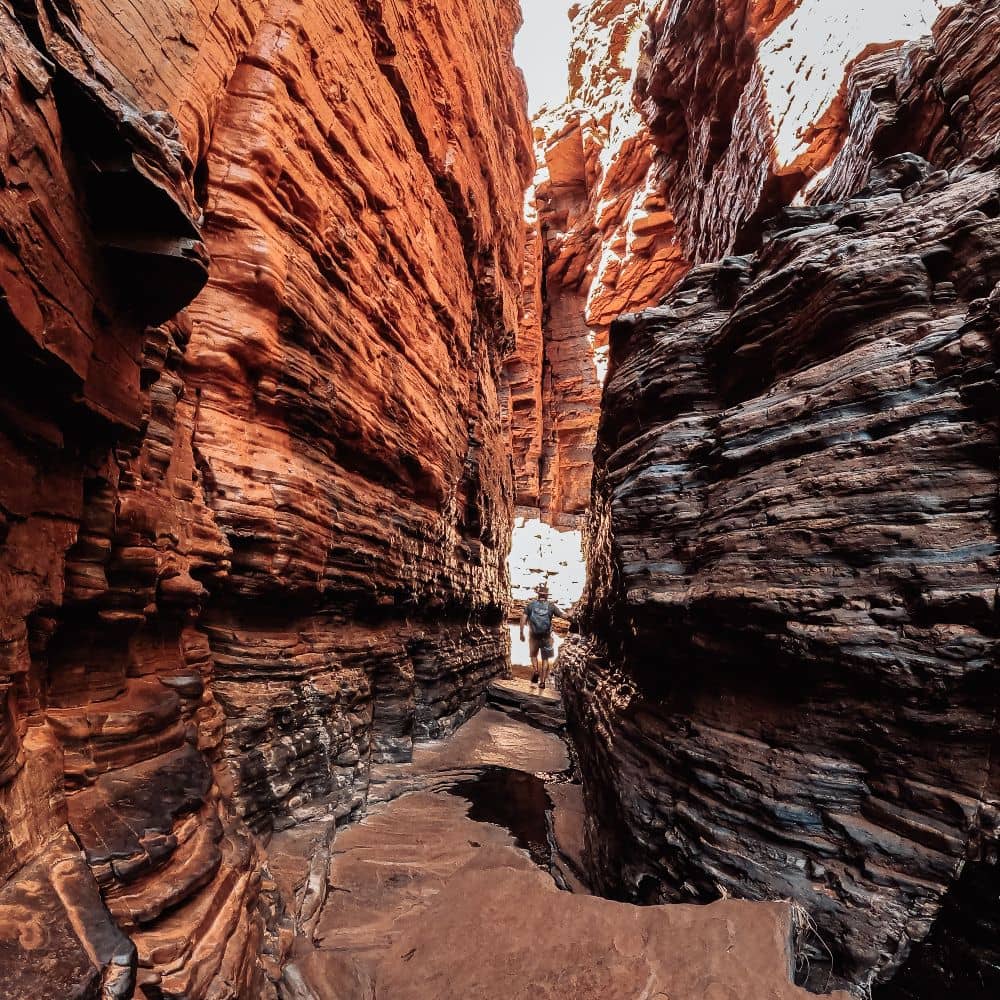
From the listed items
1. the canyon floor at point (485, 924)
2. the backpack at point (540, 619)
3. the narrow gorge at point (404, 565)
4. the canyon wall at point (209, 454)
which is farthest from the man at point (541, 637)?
the canyon floor at point (485, 924)

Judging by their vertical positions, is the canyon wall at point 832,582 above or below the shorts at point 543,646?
above

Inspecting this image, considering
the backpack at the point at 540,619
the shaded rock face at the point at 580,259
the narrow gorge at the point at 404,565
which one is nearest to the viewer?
the narrow gorge at the point at 404,565

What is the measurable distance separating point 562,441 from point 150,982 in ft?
120

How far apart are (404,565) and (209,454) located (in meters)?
4.90

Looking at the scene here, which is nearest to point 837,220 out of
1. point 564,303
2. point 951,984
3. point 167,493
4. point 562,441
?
point 951,984

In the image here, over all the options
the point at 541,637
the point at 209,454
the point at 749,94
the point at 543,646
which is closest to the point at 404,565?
the point at 209,454

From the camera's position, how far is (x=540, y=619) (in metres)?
A: 18.7

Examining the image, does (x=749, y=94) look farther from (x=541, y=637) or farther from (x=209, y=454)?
(x=541, y=637)

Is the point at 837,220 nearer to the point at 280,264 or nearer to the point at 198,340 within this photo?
the point at 280,264

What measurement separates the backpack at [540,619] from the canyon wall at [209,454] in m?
5.76

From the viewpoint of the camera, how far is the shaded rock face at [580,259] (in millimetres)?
30297

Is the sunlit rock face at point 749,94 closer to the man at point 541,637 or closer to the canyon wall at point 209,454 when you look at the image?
the canyon wall at point 209,454

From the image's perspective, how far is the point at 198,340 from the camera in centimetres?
597

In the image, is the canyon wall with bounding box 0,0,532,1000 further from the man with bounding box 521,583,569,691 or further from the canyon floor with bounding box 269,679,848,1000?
the man with bounding box 521,583,569,691
